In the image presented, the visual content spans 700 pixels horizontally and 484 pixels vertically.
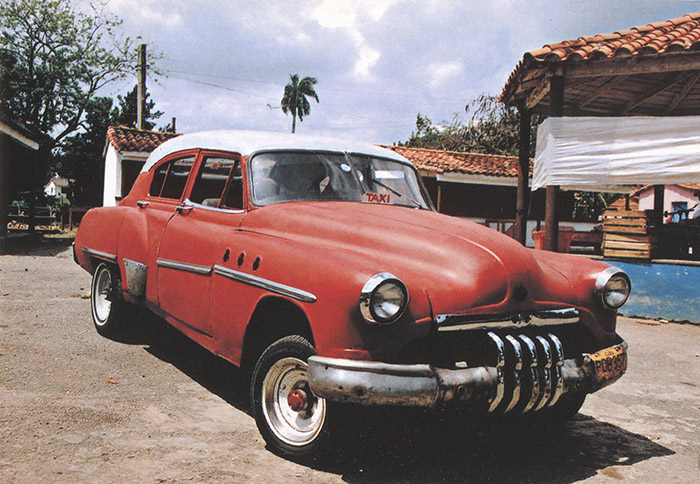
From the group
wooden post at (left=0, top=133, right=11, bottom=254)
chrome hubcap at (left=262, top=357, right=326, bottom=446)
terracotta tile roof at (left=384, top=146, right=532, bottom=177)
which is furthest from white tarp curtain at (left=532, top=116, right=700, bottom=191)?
wooden post at (left=0, top=133, right=11, bottom=254)

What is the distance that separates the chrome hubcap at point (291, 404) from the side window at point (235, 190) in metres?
1.32

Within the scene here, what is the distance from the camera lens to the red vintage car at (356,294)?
281 centimetres

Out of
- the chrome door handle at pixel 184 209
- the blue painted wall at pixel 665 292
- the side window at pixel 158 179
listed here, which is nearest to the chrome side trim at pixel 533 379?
the chrome door handle at pixel 184 209

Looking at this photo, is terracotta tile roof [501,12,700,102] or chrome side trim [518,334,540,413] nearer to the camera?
chrome side trim [518,334,540,413]

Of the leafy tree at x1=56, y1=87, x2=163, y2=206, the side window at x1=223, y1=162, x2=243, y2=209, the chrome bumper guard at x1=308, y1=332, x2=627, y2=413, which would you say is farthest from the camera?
the leafy tree at x1=56, y1=87, x2=163, y2=206

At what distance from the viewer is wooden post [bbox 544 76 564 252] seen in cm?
→ 850

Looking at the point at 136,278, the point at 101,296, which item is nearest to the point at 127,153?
the point at 101,296

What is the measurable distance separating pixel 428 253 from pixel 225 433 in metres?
1.57

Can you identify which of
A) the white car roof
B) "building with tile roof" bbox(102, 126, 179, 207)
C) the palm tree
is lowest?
the white car roof

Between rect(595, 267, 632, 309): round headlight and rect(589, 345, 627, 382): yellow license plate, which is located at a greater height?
rect(595, 267, 632, 309): round headlight

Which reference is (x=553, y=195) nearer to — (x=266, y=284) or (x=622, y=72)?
(x=622, y=72)

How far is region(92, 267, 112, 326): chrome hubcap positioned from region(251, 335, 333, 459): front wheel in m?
3.11

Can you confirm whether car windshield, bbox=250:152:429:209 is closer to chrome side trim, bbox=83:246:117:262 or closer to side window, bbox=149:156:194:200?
side window, bbox=149:156:194:200

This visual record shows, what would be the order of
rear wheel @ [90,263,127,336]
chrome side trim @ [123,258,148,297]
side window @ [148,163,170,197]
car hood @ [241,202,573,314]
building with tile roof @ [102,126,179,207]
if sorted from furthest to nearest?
1. building with tile roof @ [102,126,179,207]
2. rear wheel @ [90,263,127,336]
3. side window @ [148,163,170,197]
4. chrome side trim @ [123,258,148,297]
5. car hood @ [241,202,573,314]
